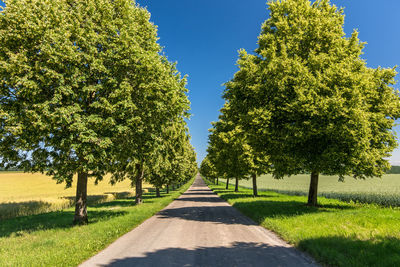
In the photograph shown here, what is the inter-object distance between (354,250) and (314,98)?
8.67m

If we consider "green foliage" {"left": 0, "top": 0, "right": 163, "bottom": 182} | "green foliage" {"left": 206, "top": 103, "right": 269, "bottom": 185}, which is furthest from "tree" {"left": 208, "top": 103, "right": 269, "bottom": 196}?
"green foliage" {"left": 0, "top": 0, "right": 163, "bottom": 182}

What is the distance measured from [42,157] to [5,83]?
3.81 meters

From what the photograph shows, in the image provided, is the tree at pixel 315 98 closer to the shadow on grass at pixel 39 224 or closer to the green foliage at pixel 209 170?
the shadow on grass at pixel 39 224

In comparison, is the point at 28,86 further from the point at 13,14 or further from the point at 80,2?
the point at 80,2

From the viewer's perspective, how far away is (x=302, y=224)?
11.4 metres

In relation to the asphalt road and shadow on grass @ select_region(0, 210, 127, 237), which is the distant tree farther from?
the asphalt road

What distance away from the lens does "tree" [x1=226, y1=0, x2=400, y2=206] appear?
13.5 m

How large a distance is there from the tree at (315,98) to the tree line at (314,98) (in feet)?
0.16

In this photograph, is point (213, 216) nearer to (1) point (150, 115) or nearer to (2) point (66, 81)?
(1) point (150, 115)

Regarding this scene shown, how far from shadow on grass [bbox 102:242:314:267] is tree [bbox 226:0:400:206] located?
7.82 m

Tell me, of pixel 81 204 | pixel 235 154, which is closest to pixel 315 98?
pixel 81 204

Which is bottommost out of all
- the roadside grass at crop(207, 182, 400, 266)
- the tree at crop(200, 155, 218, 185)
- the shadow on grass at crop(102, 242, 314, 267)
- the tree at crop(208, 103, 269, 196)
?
the tree at crop(200, 155, 218, 185)

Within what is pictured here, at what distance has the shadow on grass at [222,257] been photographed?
23.6 ft

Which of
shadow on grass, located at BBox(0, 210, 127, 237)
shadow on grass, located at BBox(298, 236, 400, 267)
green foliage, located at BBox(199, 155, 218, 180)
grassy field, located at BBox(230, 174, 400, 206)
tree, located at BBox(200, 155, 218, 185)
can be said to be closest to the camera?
shadow on grass, located at BBox(298, 236, 400, 267)
